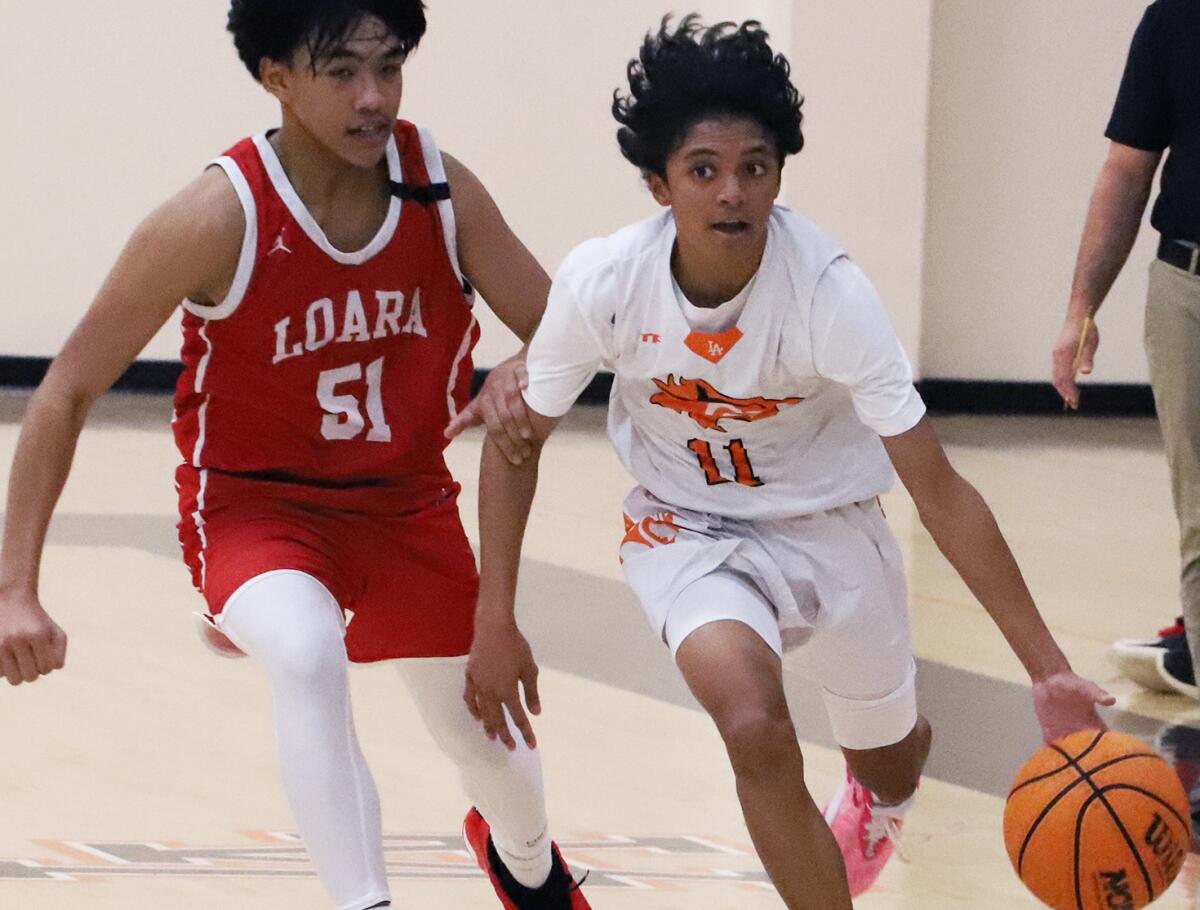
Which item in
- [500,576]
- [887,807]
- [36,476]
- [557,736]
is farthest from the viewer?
[557,736]

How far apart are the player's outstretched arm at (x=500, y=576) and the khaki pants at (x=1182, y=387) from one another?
1.61m

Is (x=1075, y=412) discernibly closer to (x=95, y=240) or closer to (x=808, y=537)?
(x=95, y=240)

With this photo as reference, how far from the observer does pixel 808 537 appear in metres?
3.32

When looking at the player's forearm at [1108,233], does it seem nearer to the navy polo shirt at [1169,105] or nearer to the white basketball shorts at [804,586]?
the navy polo shirt at [1169,105]

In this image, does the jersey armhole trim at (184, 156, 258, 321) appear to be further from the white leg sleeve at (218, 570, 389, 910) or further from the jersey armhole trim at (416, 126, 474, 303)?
the white leg sleeve at (218, 570, 389, 910)

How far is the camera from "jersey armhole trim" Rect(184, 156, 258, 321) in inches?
125

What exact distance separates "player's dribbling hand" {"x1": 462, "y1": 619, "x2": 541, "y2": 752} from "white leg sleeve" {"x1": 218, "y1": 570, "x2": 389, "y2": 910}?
24cm

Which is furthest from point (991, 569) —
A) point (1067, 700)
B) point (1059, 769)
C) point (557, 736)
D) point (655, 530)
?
point (557, 736)

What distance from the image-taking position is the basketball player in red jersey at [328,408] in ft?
9.89

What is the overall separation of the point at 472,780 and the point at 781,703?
2.20 feet

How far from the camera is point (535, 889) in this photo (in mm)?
3504

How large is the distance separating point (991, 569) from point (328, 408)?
1085 millimetres

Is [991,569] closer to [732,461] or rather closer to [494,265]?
[732,461]

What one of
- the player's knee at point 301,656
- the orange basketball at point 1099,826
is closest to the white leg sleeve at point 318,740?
the player's knee at point 301,656
